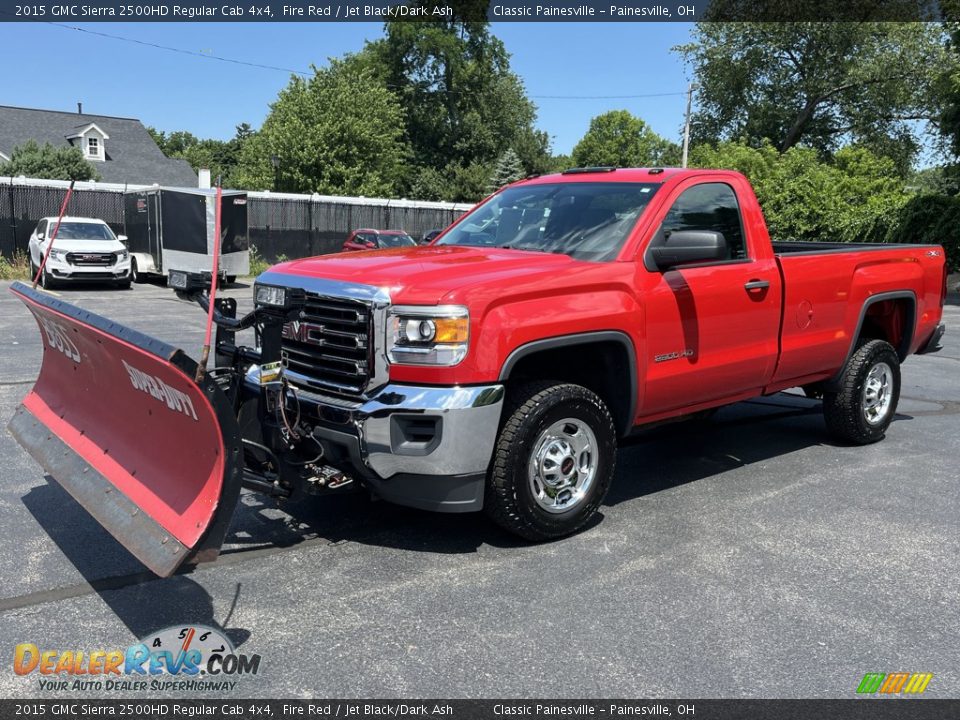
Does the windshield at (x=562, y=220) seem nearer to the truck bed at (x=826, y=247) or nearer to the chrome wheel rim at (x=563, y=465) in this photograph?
the chrome wheel rim at (x=563, y=465)

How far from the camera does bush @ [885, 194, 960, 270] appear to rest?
25.0 metres

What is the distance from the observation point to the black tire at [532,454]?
14.4 feet

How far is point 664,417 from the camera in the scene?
17.6 ft

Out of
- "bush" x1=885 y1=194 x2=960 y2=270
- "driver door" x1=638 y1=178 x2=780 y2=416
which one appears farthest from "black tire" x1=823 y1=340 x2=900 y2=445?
"bush" x1=885 y1=194 x2=960 y2=270

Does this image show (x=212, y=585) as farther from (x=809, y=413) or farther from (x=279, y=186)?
(x=279, y=186)

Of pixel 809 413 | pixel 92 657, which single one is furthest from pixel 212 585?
pixel 809 413

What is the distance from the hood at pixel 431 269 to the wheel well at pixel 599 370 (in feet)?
1.64

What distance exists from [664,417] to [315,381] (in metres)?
2.18

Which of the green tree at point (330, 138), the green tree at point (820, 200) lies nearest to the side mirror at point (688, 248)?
the green tree at point (820, 200)

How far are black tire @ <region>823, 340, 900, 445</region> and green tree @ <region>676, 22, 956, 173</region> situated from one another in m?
39.1

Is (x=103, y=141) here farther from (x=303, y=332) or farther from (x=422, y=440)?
(x=422, y=440)

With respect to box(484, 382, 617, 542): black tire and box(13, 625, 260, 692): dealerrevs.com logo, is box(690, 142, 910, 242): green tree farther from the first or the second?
box(13, 625, 260, 692): dealerrevs.com logo

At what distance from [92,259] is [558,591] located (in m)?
19.4

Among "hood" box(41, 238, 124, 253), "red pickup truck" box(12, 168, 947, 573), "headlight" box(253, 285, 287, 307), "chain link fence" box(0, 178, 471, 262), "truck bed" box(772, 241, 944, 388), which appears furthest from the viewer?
"chain link fence" box(0, 178, 471, 262)
